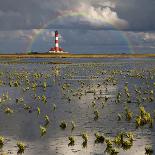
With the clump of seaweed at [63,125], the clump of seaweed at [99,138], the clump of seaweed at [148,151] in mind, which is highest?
the clump of seaweed at [63,125]

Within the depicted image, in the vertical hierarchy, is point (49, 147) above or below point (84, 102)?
below

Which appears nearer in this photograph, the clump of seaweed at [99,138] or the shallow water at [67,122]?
the shallow water at [67,122]

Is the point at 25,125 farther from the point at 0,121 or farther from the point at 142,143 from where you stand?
the point at 142,143

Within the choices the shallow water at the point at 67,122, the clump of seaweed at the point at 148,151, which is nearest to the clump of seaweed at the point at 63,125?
the shallow water at the point at 67,122

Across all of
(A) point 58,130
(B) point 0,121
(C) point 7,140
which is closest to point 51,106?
(B) point 0,121

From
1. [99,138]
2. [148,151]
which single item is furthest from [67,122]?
[148,151]

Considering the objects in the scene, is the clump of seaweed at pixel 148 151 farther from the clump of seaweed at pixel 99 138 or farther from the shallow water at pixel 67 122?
the clump of seaweed at pixel 99 138

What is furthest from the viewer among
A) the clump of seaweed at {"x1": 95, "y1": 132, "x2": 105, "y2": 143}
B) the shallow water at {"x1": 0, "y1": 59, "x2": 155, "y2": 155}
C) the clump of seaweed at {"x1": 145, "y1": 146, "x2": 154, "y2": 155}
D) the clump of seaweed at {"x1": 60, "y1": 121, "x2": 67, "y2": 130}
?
the clump of seaweed at {"x1": 60, "y1": 121, "x2": 67, "y2": 130}

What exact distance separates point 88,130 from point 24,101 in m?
17.0

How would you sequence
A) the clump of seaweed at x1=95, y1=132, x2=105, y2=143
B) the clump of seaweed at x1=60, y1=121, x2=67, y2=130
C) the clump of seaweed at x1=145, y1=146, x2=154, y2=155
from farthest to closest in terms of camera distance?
1. the clump of seaweed at x1=60, y1=121, x2=67, y2=130
2. the clump of seaweed at x1=95, y1=132, x2=105, y2=143
3. the clump of seaweed at x1=145, y1=146, x2=154, y2=155

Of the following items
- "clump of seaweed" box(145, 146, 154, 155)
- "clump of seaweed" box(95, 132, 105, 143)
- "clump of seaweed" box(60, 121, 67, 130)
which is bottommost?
"clump of seaweed" box(145, 146, 154, 155)

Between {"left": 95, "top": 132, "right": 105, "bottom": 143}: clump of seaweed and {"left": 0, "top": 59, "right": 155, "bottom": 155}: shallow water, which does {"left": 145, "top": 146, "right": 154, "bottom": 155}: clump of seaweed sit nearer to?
{"left": 0, "top": 59, "right": 155, "bottom": 155}: shallow water

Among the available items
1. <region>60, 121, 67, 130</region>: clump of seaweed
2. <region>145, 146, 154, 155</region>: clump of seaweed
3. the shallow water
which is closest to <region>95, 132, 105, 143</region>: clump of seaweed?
the shallow water

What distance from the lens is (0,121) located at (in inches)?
1340
